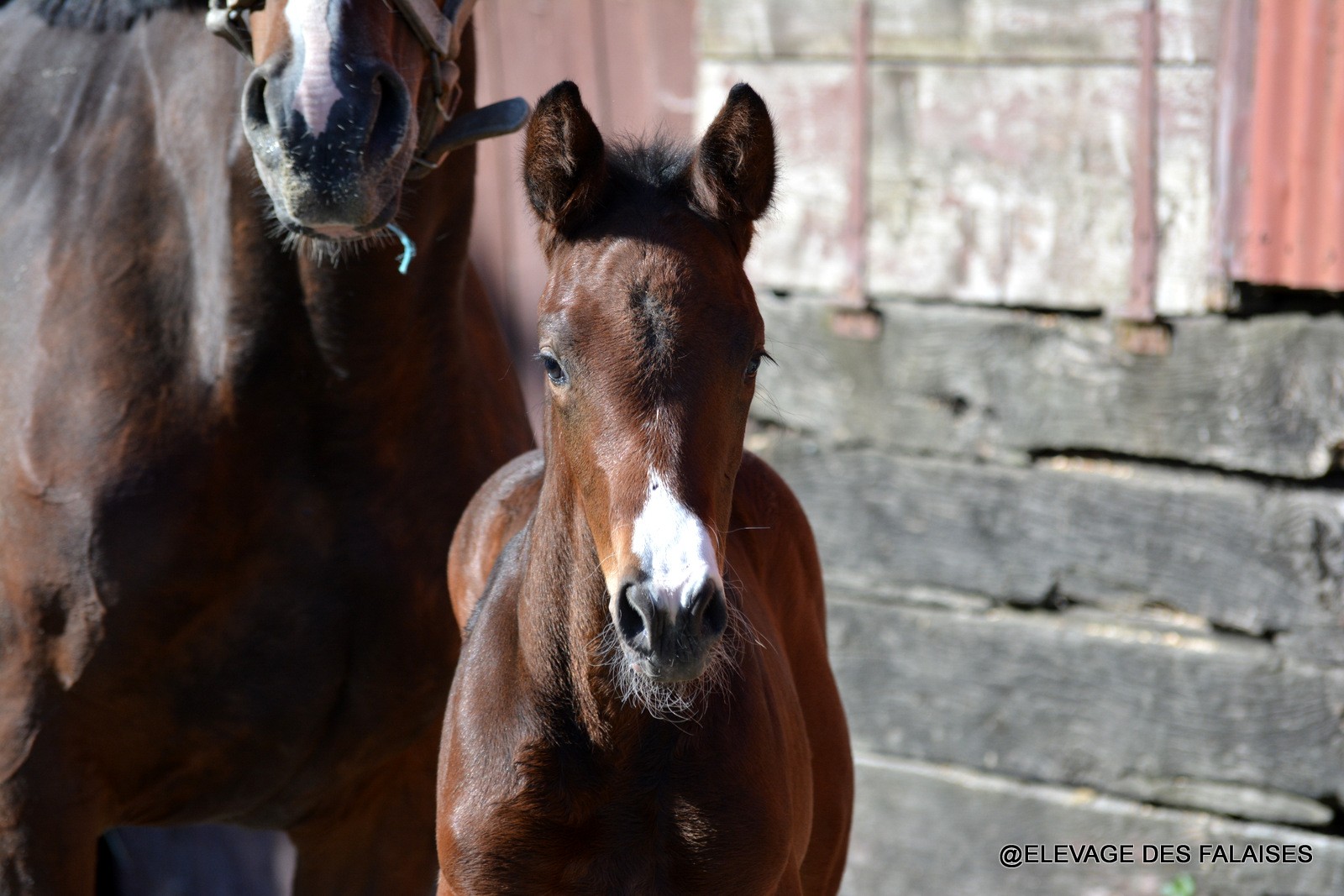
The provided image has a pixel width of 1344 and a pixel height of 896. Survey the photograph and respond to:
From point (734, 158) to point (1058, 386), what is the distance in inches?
85.1

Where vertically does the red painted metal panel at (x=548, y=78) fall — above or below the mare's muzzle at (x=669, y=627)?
above

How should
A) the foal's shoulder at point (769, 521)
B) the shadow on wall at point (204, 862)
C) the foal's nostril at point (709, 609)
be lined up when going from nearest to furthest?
the foal's nostril at point (709, 609) < the foal's shoulder at point (769, 521) < the shadow on wall at point (204, 862)

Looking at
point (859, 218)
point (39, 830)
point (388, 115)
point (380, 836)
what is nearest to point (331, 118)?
point (388, 115)

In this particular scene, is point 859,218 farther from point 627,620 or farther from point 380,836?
point 627,620

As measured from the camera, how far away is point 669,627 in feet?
4.96

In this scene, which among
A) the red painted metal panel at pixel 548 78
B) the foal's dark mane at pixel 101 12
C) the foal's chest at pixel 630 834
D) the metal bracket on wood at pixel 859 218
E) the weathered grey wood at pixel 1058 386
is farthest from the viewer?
the red painted metal panel at pixel 548 78

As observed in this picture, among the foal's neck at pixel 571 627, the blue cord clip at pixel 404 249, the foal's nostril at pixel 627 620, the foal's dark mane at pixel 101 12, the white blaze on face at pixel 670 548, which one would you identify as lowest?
the foal's neck at pixel 571 627

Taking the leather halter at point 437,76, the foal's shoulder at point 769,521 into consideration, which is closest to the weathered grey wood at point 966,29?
the foal's shoulder at point 769,521

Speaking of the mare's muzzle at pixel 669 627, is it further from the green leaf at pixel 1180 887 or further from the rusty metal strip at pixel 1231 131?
the green leaf at pixel 1180 887

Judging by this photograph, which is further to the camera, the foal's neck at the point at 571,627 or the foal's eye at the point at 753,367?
the foal's neck at the point at 571,627

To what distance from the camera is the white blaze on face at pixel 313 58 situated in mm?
1888

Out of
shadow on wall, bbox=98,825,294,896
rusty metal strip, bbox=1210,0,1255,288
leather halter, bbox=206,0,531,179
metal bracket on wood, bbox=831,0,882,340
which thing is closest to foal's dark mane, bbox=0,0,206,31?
leather halter, bbox=206,0,531,179

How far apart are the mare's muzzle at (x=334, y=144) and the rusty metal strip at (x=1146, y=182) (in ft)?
7.31

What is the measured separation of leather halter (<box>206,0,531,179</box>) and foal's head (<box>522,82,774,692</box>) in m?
0.33
